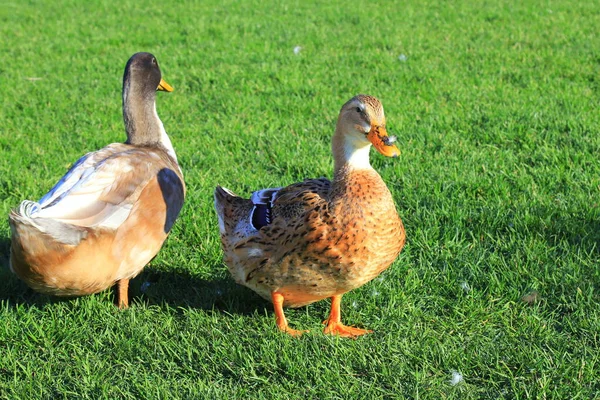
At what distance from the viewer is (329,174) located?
16.3 ft

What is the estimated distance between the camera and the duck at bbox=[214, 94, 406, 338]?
307cm

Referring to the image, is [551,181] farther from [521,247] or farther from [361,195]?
[361,195]

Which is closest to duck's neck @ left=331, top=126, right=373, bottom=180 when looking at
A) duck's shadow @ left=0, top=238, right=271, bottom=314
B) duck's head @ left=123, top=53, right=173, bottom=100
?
duck's shadow @ left=0, top=238, right=271, bottom=314

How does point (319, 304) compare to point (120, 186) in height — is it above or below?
below

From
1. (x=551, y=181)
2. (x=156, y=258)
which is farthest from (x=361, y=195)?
(x=551, y=181)

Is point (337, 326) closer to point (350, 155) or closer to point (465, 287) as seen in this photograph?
point (465, 287)

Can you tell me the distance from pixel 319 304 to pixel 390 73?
396 cm

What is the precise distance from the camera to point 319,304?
3684mm

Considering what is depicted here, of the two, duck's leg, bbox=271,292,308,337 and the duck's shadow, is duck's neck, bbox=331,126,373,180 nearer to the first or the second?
duck's leg, bbox=271,292,308,337

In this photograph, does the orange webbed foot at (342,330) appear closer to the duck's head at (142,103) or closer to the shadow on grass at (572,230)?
the shadow on grass at (572,230)

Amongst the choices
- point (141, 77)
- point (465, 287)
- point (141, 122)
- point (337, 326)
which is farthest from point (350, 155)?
point (141, 77)

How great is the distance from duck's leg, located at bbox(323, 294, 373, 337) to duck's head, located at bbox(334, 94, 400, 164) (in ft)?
2.37

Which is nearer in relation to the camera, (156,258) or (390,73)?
(156,258)

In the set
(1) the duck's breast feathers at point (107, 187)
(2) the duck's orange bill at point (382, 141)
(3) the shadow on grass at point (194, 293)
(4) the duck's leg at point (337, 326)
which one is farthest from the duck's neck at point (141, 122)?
(2) the duck's orange bill at point (382, 141)
